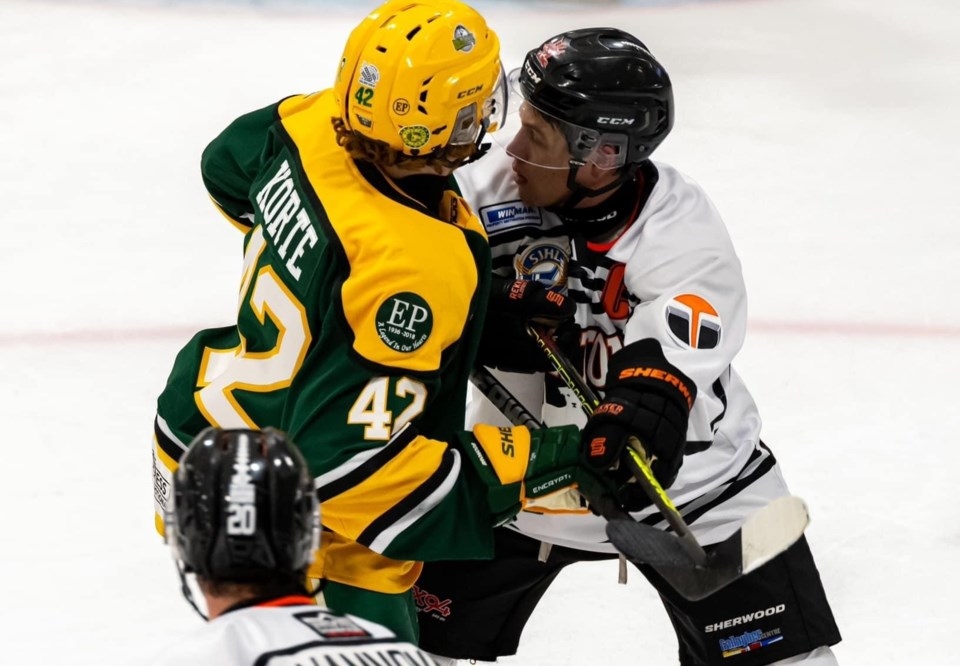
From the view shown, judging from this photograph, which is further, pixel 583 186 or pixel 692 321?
pixel 583 186

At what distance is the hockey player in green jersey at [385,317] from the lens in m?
2.34

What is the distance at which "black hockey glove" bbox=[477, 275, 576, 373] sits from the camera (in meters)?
2.80

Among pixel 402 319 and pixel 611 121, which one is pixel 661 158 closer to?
pixel 611 121

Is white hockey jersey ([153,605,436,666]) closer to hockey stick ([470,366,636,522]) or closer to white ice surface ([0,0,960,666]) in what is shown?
hockey stick ([470,366,636,522])

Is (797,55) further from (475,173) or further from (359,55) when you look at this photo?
(359,55)

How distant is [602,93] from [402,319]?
0.71 metres

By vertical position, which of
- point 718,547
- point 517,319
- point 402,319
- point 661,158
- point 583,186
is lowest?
point 661,158

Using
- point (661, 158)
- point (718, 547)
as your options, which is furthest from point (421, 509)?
point (661, 158)

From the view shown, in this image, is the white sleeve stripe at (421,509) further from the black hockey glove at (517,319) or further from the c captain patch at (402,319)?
the black hockey glove at (517,319)

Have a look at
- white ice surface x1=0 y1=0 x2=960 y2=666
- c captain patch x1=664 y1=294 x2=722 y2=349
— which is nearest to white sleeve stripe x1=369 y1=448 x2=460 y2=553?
c captain patch x1=664 y1=294 x2=722 y2=349

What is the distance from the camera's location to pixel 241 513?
1696mm

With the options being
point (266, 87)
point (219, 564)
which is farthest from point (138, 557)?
point (266, 87)

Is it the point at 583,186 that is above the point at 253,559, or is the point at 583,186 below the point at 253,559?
below

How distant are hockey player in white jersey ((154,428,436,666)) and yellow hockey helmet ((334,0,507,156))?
753 mm
